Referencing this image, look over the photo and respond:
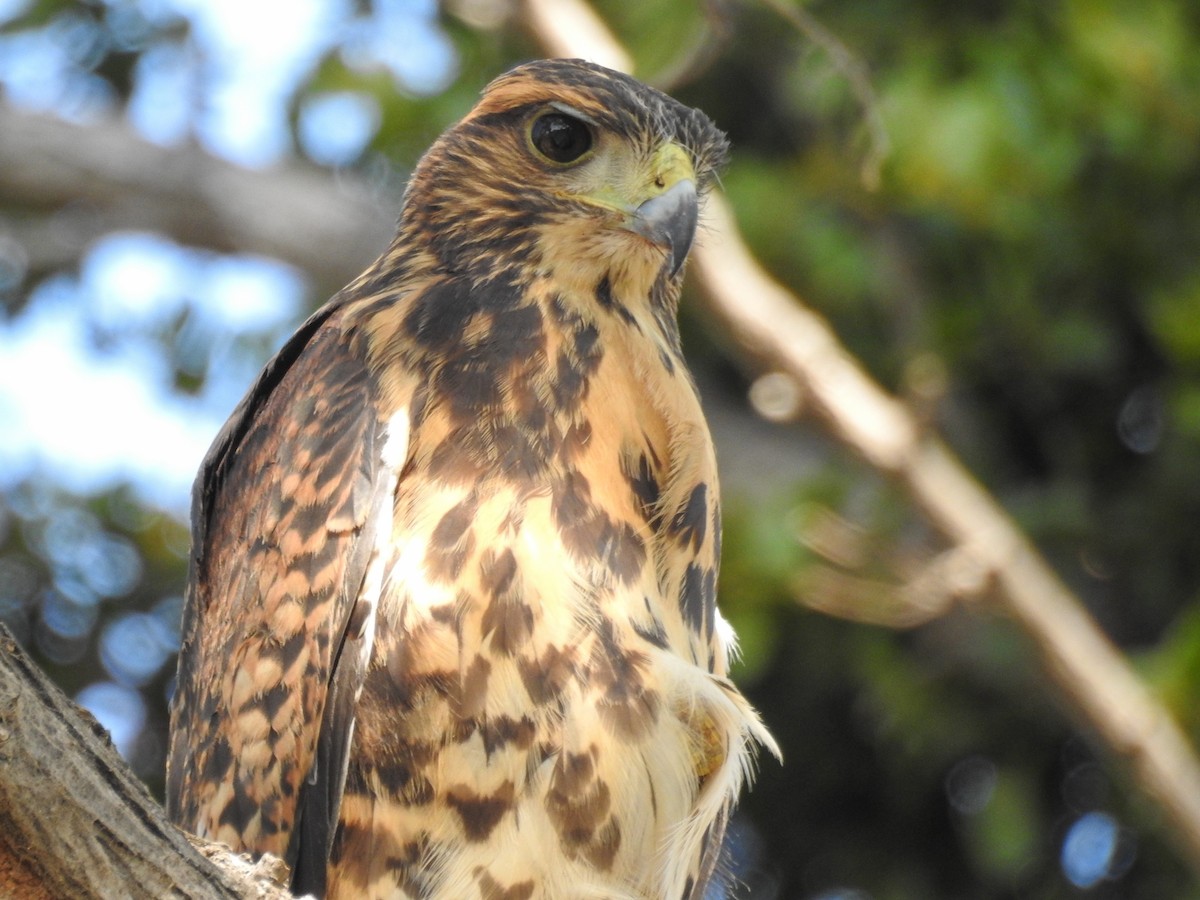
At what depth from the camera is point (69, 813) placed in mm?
2014

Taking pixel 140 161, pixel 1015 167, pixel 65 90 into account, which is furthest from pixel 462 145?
pixel 65 90

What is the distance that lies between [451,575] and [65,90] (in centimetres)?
638

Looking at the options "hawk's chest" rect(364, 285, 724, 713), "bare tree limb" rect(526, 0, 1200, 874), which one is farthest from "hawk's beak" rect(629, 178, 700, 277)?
"bare tree limb" rect(526, 0, 1200, 874)

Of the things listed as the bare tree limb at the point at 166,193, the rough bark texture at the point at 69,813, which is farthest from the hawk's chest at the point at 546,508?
the bare tree limb at the point at 166,193

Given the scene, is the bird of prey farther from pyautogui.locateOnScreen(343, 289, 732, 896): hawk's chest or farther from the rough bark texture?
the rough bark texture

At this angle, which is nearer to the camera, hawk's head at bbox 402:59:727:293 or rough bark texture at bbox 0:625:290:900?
rough bark texture at bbox 0:625:290:900

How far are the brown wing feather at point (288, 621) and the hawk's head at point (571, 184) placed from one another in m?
0.36

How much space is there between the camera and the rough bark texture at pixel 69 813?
77.2 inches

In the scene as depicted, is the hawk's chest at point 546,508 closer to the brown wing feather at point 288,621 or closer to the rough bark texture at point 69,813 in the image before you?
the brown wing feather at point 288,621

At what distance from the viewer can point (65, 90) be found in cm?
839

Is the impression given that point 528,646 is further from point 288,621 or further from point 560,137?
point 560,137

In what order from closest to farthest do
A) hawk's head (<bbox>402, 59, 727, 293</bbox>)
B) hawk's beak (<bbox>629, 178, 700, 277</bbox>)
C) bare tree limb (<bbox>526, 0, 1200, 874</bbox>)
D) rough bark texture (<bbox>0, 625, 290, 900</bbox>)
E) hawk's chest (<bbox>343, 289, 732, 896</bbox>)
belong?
rough bark texture (<bbox>0, 625, 290, 900</bbox>)
hawk's chest (<bbox>343, 289, 732, 896</bbox>)
hawk's beak (<bbox>629, 178, 700, 277</bbox>)
hawk's head (<bbox>402, 59, 727, 293</bbox>)
bare tree limb (<bbox>526, 0, 1200, 874</bbox>)

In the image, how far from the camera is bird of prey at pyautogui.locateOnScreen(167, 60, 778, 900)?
9.48ft

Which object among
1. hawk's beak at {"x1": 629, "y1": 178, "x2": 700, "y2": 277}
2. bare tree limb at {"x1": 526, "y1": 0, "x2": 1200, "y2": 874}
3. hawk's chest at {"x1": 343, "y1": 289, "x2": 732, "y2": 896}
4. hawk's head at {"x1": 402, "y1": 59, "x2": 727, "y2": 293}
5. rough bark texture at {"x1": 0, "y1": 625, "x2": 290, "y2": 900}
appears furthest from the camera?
bare tree limb at {"x1": 526, "y1": 0, "x2": 1200, "y2": 874}
